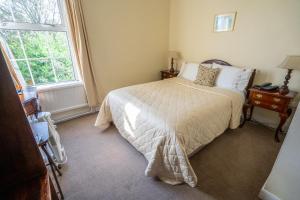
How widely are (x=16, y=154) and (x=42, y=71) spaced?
254cm

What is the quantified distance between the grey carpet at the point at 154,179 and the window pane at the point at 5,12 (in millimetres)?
1850

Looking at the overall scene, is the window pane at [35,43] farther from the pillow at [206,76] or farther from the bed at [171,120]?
the pillow at [206,76]

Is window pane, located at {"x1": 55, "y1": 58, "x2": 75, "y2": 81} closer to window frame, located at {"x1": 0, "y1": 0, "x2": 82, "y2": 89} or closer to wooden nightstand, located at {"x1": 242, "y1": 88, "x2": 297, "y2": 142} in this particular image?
window frame, located at {"x1": 0, "y1": 0, "x2": 82, "y2": 89}

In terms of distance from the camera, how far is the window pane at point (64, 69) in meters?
2.71

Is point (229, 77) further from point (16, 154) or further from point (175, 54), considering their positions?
point (16, 154)

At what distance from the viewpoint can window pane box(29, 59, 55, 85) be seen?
98.1 inches

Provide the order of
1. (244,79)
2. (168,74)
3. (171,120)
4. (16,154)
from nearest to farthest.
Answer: (16,154)
(171,120)
(244,79)
(168,74)

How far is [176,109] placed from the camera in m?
1.72

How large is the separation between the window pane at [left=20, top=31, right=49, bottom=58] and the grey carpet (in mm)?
1392

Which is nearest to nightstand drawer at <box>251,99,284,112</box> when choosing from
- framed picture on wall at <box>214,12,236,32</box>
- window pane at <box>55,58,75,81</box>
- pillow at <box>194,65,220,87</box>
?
pillow at <box>194,65,220,87</box>

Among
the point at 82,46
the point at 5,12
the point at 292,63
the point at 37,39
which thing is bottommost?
the point at 292,63

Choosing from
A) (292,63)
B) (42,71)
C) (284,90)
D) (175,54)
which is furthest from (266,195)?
(42,71)

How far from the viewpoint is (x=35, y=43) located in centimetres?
241

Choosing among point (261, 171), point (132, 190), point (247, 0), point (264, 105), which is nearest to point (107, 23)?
point (247, 0)
